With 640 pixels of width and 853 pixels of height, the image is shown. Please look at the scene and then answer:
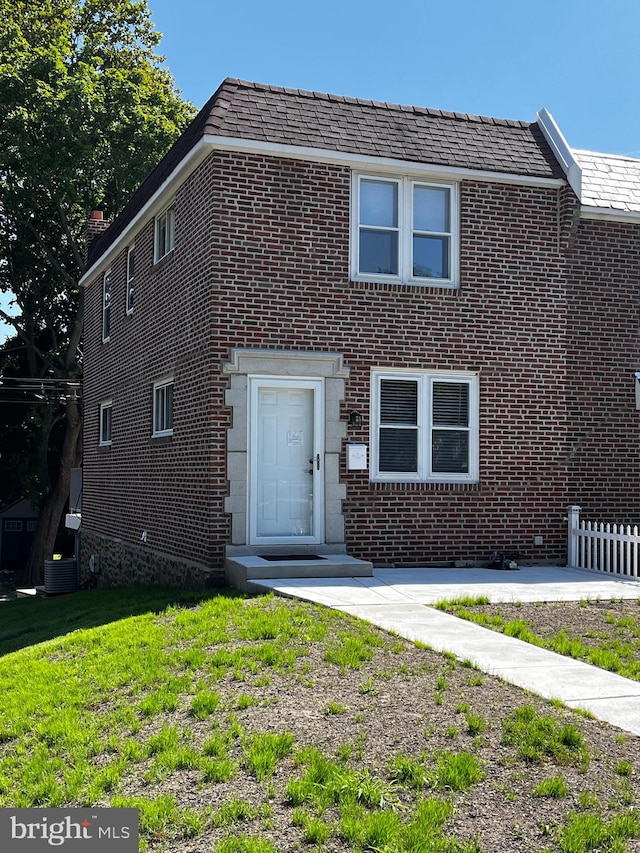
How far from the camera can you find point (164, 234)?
15.9 meters

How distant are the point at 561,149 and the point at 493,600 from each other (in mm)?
7879

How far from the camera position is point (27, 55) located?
2714cm

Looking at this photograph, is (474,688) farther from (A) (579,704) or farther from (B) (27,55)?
(B) (27,55)

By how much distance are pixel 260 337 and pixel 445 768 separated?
8340 millimetres

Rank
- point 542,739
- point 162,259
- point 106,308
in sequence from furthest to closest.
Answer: point 106,308, point 162,259, point 542,739

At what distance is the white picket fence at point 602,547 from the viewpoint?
1287cm

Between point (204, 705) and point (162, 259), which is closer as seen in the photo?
point (204, 705)

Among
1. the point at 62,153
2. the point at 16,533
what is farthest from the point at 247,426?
the point at 16,533

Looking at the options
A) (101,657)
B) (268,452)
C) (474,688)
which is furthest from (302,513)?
(474,688)

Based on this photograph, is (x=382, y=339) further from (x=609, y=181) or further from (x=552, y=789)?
(x=552, y=789)

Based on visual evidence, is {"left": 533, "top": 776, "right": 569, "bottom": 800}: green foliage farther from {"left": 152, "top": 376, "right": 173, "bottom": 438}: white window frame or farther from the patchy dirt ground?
{"left": 152, "top": 376, "right": 173, "bottom": 438}: white window frame

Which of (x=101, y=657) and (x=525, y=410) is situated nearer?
(x=101, y=657)

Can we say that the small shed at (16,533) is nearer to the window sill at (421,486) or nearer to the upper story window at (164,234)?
the upper story window at (164,234)

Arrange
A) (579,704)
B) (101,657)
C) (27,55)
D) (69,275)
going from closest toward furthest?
(579,704) → (101,657) → (27,55) → (69,275)
